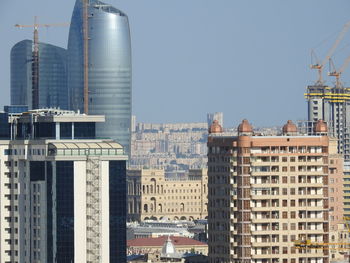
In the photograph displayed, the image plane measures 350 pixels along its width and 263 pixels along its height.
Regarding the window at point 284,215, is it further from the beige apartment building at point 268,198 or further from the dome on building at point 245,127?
the dome on building at point 245,127

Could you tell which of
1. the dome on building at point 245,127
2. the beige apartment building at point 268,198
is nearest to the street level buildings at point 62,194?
the beige apartment building at point 268,198

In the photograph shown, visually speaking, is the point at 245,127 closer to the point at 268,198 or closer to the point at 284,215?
the point at 268,198

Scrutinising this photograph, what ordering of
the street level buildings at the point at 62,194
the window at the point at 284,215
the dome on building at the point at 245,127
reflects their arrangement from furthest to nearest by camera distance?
the dome on building at the point at 245,127 < the window at the point at 284,215 < the street level buildings at the point at 62,194

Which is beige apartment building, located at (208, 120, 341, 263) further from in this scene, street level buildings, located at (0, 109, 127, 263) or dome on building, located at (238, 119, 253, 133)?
street level buildings, located at (0, 109, 127, 263)

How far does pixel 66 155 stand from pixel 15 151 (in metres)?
5.35

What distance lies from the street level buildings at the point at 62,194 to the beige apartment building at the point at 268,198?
34.7 feet

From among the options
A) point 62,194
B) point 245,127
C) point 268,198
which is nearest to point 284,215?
point 268,198

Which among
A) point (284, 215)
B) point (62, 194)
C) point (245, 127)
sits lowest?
point (284, 215)

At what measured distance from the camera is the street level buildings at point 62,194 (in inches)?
6767

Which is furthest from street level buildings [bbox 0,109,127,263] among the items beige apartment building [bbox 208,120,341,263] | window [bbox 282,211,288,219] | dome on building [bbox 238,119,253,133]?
window [bbox 282,211,288,219]

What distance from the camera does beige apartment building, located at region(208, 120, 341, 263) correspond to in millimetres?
179500

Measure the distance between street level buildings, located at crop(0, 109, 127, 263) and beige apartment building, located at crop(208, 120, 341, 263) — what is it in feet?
34.7

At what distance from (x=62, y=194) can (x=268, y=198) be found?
18622mm

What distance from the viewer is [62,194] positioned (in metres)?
172
